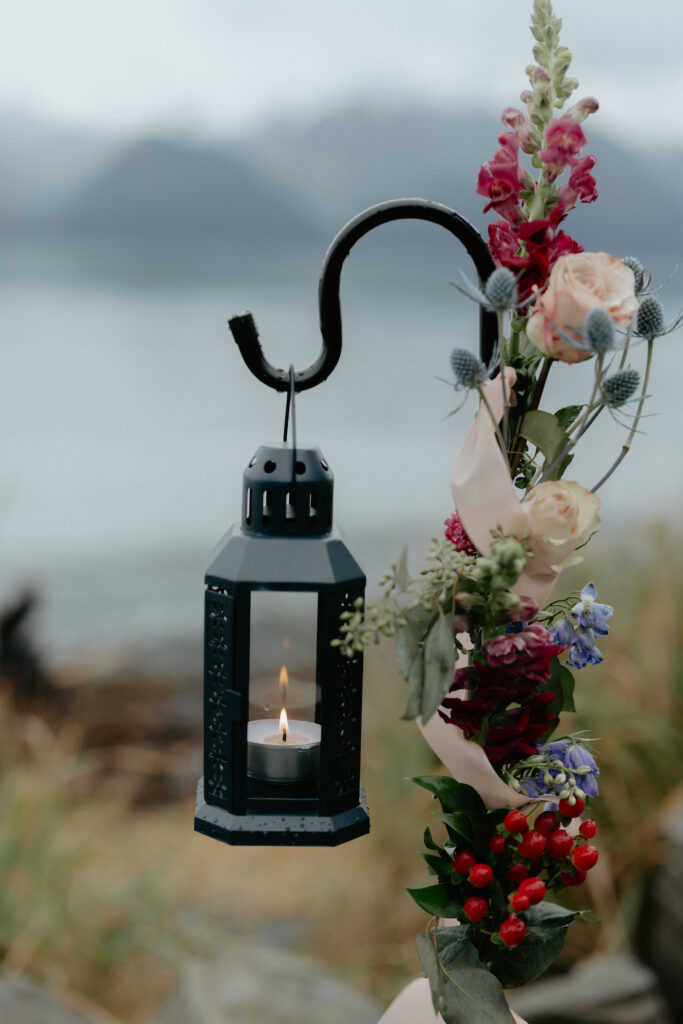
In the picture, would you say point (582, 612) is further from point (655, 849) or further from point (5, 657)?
point (5, 657)

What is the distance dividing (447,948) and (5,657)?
250cm

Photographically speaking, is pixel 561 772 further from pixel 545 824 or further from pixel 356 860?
pixel 356 860

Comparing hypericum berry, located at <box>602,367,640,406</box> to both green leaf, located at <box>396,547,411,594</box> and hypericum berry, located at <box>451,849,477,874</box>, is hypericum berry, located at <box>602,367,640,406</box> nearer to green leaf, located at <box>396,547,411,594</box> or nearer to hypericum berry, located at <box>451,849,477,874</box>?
green leaf, located at <box>396,547,411,594</box>

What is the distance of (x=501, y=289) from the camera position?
880 millimetres

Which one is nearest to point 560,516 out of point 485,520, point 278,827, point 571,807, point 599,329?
point 485,520

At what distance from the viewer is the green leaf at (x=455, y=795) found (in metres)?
0.98

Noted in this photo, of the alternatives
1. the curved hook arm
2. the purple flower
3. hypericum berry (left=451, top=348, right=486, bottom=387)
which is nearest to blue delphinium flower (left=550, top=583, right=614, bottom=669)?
the purple flower

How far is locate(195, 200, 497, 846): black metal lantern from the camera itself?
0.92m

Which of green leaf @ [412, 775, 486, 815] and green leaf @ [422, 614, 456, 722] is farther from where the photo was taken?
green leaf @ [412, 775, 486, 815]

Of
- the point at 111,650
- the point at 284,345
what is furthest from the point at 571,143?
the point at 284,345

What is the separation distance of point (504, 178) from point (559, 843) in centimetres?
66

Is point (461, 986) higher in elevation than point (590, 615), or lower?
lower

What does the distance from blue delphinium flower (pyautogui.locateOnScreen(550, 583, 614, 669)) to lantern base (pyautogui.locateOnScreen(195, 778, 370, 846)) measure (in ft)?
0.89

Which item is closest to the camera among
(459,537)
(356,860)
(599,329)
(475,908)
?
(599,329)
